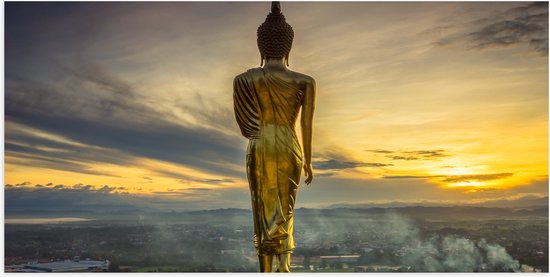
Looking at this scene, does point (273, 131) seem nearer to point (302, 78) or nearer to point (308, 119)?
point (308, 119)

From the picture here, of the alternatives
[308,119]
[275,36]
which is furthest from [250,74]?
[308,119]

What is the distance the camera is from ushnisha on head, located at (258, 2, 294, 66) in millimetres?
9820

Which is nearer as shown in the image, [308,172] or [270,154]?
[270,154]

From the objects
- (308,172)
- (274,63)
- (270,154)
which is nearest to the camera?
(270,154)

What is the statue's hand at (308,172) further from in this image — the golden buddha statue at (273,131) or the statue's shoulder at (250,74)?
the statue's shoulder at (250,74)

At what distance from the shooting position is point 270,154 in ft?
31.9

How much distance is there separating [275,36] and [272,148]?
129 centimetres

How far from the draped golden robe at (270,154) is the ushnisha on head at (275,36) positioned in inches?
10.7

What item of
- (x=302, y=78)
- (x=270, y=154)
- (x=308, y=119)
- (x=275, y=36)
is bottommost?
(x=270, y=154)

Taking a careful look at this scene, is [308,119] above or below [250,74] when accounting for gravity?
below

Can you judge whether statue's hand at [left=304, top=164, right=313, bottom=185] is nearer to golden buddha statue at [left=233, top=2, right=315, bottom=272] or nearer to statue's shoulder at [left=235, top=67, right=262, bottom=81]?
golden buddha statue at [left=233, top=2, right=315, bottom=272]

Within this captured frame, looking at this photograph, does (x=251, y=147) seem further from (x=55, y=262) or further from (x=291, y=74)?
(x=55, y=262)

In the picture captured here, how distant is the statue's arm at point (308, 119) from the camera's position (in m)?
9.88

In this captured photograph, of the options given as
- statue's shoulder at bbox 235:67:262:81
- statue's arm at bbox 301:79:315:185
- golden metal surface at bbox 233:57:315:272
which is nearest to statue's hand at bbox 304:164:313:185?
statue's arm at bbox 301:79:315:185
